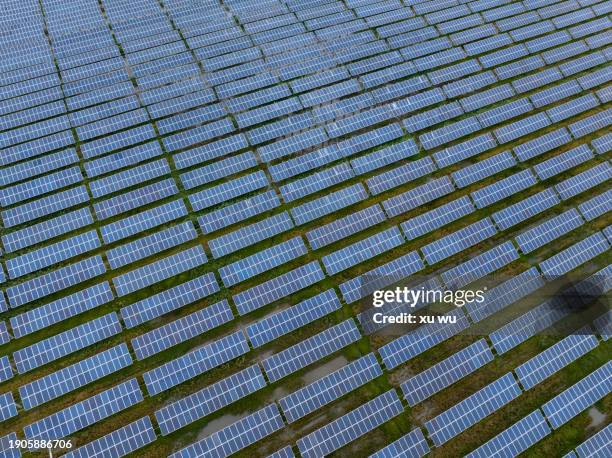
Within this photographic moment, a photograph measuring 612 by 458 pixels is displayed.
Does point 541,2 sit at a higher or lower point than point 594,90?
higher

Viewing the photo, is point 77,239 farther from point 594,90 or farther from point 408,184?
point 594,90

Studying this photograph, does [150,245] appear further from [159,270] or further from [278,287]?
[278,287]

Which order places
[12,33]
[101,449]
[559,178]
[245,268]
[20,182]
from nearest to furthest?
[101,449], [245,268], [20,182], [559,178], [12,33]

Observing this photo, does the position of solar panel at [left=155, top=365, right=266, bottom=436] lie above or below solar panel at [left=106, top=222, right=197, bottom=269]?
below

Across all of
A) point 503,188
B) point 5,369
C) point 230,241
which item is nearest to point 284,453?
point 230,241

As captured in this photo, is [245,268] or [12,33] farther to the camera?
[12,33]

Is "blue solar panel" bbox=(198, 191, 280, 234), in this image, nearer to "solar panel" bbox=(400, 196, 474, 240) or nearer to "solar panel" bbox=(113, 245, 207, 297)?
"solar panel" bbox=(113, 245, 207, 297)

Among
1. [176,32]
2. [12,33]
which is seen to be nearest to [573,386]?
[176,32]

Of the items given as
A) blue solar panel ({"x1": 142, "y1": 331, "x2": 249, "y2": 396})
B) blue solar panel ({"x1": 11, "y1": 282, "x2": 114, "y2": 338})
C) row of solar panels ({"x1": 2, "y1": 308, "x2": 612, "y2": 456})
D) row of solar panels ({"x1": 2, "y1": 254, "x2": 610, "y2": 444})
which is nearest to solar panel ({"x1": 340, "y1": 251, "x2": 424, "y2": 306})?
row of solar panels ({"x1": 2, "y1": 254, "x2": 610, "y2": 444})
